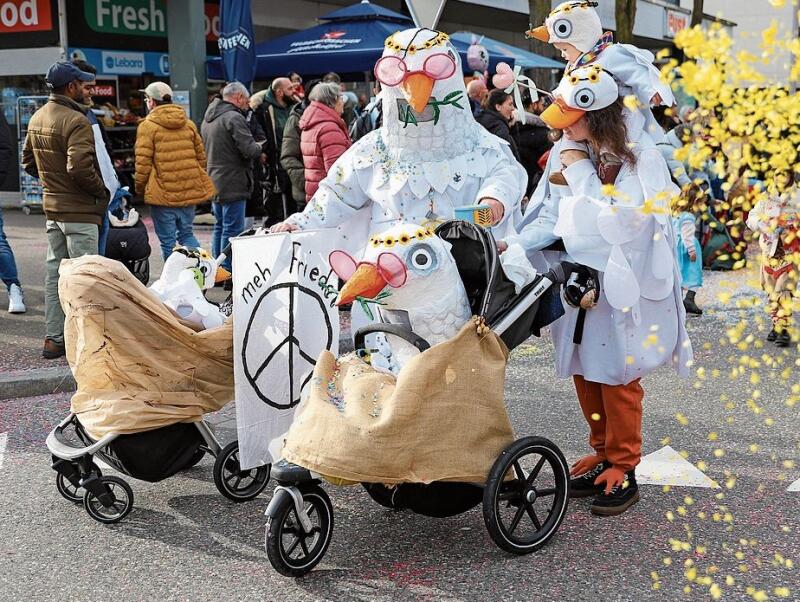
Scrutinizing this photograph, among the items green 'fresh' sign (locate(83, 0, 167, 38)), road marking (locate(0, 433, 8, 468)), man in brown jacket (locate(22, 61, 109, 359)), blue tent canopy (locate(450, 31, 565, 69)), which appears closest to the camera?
road marking (locate(0, 433, 8, 468))

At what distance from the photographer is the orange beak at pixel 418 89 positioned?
14.0ft

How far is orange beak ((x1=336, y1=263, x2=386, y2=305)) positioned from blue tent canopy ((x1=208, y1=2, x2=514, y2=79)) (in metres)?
9.03

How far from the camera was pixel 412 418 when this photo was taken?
334cm

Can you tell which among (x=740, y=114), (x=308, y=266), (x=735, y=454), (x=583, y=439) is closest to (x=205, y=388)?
(x=308, y=266)

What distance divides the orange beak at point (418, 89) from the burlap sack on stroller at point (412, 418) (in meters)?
1.22

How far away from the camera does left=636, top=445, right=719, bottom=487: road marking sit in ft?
14.7

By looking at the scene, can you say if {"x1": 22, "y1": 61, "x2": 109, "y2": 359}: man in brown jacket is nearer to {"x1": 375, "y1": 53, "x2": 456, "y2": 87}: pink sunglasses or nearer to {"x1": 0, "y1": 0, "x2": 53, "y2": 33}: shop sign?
{"x1": 375, "y1": 53, "x2": 456, "y2": 87}: pink sunglasses

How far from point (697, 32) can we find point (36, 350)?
241 inches

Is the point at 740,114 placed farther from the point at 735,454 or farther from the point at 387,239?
the point at 735,454

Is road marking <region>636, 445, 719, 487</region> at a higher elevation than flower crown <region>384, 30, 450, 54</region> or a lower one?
lower

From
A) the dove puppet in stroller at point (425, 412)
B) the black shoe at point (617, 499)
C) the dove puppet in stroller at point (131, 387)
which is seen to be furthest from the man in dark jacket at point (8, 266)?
the black shoe at point (617, 499)

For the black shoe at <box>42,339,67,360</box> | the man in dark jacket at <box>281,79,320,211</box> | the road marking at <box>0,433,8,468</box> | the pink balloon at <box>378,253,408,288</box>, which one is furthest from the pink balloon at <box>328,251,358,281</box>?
the man in dark jacket at <box>281,79,320,211</box>

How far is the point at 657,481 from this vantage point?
14.7 ft

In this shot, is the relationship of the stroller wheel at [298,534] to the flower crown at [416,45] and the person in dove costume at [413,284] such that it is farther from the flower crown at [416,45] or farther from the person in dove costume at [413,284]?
the flower crown at [416,45]
